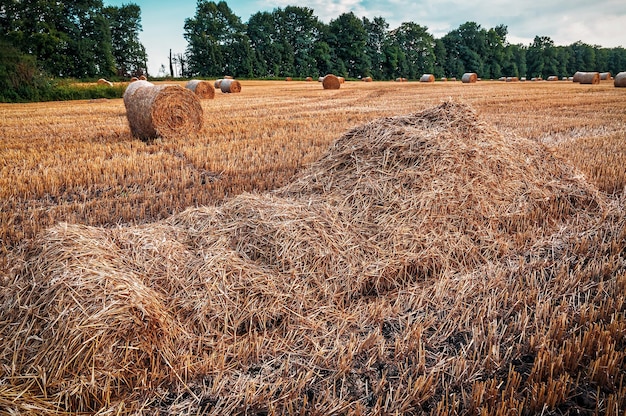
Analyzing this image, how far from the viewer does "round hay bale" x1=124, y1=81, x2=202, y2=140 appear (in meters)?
9.49

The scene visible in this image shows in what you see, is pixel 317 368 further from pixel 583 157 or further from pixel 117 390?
pixel 583 157

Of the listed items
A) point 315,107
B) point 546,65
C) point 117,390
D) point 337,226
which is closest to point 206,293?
point 117,390

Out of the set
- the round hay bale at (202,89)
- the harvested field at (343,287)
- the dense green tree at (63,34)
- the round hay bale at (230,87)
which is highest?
the dense green tree at (63,34)

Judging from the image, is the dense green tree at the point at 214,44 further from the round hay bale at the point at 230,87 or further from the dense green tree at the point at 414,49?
the round hay bale at the point at 230,87

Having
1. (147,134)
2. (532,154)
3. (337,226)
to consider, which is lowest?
(337,226)

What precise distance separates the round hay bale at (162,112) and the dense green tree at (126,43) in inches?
2003

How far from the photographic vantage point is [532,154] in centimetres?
541

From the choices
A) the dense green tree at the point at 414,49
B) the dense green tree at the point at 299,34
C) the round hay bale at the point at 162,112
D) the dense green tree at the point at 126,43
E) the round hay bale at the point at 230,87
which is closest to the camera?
the round hay bale at the point at 162,112

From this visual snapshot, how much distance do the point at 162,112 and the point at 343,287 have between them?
26.7 ft

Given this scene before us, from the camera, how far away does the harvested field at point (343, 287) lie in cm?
213

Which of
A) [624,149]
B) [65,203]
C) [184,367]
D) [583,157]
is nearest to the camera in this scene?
[184,367]

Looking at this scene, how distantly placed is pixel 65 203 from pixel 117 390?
12.6 feet

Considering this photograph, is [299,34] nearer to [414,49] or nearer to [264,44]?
[264,44]

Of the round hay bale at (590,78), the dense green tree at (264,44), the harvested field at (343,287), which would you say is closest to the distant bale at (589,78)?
the round hay bale at (590,78)
